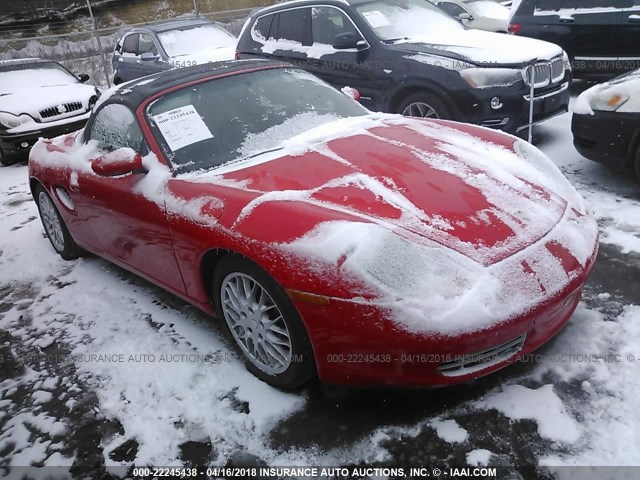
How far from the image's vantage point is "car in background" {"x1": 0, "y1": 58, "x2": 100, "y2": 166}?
782 centimetres

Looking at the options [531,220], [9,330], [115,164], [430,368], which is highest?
[115,164]

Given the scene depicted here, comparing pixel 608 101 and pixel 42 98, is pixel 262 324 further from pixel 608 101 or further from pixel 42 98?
pixel 42 98

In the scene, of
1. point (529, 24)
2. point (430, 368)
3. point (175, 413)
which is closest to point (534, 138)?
point (529, 24)

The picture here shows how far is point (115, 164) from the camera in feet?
9.78

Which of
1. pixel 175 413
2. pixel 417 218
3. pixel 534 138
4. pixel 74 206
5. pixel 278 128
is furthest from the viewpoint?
pixel 534 138

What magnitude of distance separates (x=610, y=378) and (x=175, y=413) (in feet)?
6.61

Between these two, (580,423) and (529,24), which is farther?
(529,24)

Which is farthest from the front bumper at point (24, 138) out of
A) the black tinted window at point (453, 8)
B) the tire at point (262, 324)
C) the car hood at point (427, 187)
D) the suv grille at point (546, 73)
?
the black tinted window at point (453, 8)

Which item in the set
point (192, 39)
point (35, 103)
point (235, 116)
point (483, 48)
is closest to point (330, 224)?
point (235, 116)

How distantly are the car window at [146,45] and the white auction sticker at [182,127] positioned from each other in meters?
6.71

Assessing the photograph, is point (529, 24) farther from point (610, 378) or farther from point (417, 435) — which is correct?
point (417, 435)

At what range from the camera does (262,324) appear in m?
2.54

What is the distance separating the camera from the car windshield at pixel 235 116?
3029mm

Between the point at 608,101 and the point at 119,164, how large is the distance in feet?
12.2
